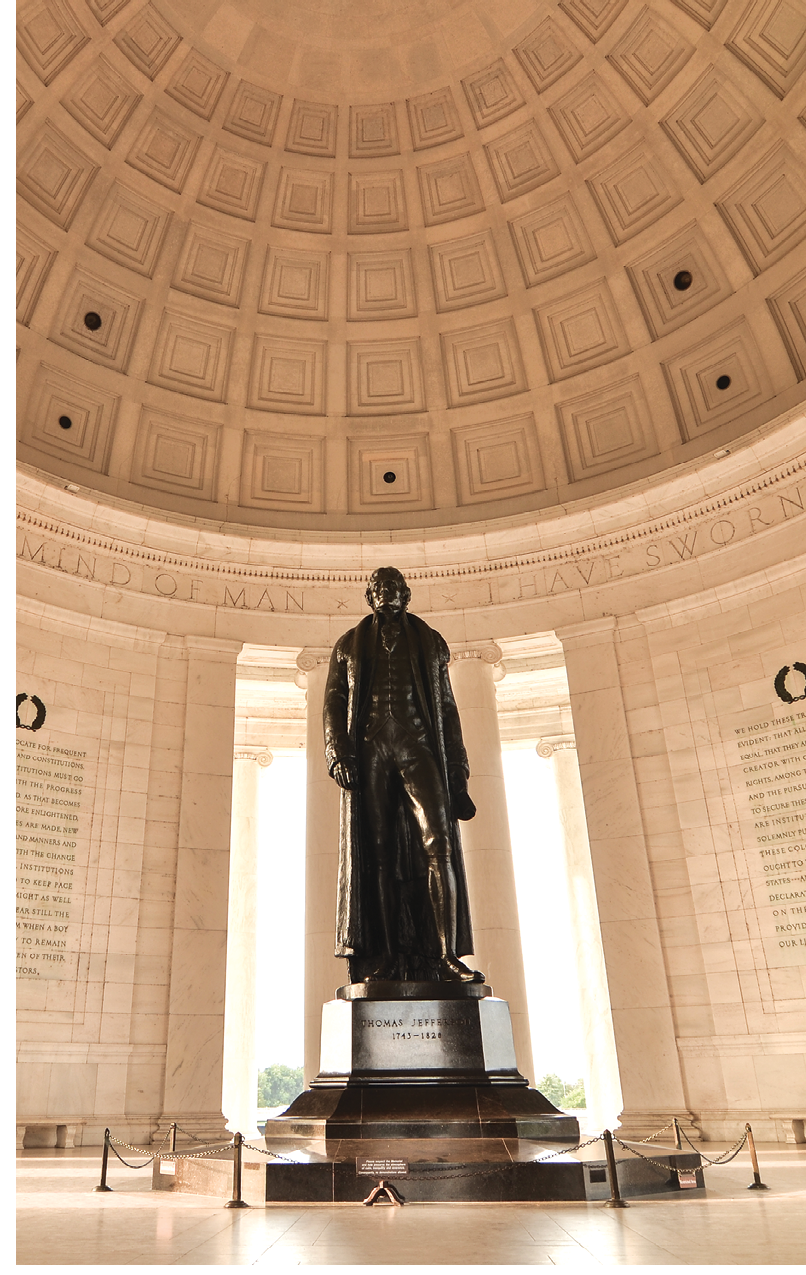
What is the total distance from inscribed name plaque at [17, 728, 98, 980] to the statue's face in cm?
931

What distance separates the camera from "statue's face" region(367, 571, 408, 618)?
9.79 metres

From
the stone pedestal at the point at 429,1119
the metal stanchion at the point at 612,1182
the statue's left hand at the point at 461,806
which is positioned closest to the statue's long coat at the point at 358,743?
the statue's left hand at the point at 461,806

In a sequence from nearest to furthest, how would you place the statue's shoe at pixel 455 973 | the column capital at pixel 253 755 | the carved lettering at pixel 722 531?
the statue's shoe at pixel 455 973, the carved lettering at pixel 722 531, the column capital at pixel 253 755

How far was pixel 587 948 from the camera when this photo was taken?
2312 centimetres

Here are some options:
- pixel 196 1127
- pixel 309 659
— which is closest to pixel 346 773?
pixel 196 1127

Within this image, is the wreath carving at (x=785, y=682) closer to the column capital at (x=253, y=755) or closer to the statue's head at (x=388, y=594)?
the statue's head at (x=388, y=594)

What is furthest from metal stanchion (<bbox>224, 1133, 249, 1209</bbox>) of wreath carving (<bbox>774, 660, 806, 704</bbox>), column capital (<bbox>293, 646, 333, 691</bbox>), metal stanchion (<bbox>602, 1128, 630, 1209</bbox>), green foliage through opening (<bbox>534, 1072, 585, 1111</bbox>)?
green foliage through opening (<bbox>534, 1072, 585, 1111</bbox>)

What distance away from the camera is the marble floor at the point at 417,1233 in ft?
15.7

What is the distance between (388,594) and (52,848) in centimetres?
958

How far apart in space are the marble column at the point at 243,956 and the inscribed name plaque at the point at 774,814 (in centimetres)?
1066

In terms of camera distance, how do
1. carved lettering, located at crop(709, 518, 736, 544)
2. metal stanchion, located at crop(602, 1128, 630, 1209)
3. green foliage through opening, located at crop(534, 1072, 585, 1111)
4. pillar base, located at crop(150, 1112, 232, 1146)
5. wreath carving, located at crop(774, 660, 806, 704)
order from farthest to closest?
1. green foliage through opening, located at crop(534, 1072, 585, 1111)
2. carved lettering, located at crop(709, 518, 736, 544)
3. wreath carving, located at crop(774, 660, 806, 704)
4. pillar base, located at crop(150, 1112, 232, 1146)
5. metal stanchion, located at crop(602, 1128, 630, 1209)

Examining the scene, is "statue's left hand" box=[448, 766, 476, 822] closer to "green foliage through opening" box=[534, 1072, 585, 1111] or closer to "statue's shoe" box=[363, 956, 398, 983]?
"statue's shoe" box=[363, 956, 398, 983]

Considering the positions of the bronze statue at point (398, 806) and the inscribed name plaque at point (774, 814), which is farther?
the inscribed name plaque at point (774, 814)

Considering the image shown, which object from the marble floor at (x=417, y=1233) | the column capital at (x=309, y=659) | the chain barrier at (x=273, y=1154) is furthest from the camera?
the column capital at (x=309, y=659)
